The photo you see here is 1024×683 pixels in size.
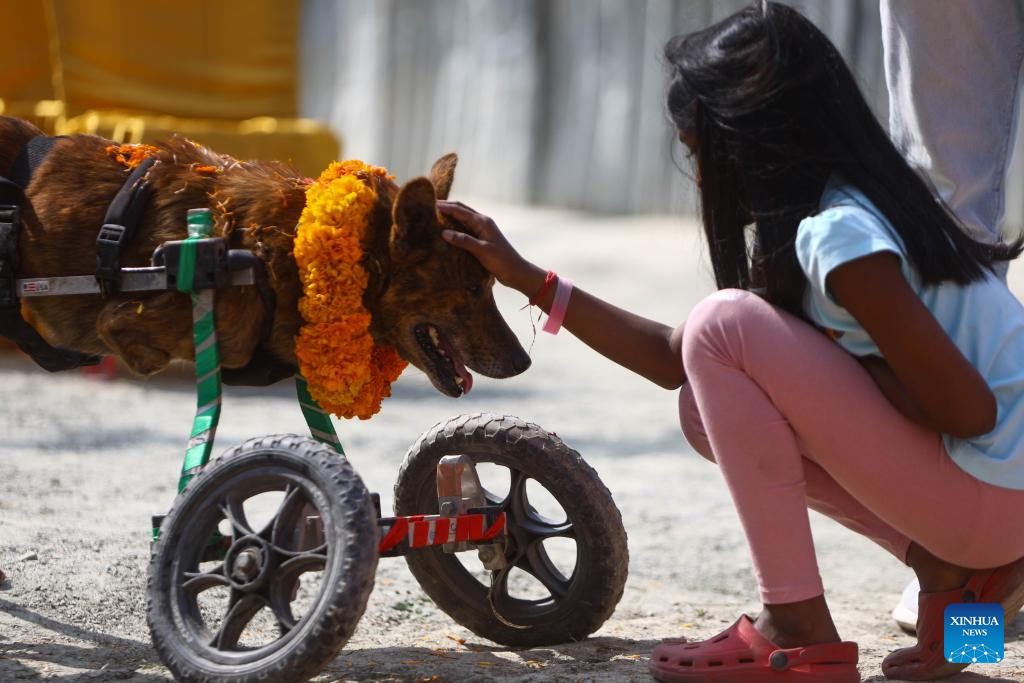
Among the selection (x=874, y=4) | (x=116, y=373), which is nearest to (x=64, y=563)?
(x=116, y=373)

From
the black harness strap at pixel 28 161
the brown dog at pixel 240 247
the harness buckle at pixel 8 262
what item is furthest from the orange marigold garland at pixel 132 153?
the harness buckle at pixel 8 262

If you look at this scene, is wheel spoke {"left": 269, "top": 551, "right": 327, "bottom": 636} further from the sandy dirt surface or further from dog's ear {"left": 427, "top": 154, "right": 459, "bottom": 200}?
dog's ear {"left": 427, "top": 154, "right": 459, "bottom": 200}

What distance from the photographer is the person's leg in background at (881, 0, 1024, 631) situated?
302cm

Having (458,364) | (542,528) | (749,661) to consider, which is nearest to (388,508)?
(458,364)

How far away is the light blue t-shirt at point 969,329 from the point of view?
2172mm

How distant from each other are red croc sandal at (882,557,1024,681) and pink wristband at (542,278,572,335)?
968 mm

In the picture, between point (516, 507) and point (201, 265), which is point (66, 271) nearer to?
point (201, 265)

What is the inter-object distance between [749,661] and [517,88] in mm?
9952

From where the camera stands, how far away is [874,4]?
939 centimetres

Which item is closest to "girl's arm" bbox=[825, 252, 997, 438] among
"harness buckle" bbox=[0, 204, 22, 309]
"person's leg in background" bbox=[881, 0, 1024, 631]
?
"person's leg in background" bbox=[881, 0, 1024, 631]

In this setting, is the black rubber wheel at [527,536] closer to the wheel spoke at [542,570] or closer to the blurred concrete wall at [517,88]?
the wheel spoke at [542,570]

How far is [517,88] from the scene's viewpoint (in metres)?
11.7

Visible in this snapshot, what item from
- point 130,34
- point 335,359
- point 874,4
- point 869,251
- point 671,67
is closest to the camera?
point 869,251

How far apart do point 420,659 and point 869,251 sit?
135 centimetres
